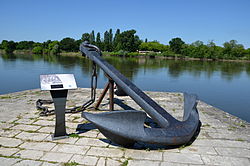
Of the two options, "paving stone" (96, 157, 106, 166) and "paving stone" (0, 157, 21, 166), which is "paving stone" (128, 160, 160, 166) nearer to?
"paving stone" (96, 157, 106, 166)

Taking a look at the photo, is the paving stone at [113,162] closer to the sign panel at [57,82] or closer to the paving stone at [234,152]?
the sign panel at [57,82]

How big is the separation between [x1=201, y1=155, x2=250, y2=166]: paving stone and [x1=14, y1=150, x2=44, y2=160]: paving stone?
216 cm

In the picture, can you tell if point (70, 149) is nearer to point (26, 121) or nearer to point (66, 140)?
point (66, 140)

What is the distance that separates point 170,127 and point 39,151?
1806 millimetres

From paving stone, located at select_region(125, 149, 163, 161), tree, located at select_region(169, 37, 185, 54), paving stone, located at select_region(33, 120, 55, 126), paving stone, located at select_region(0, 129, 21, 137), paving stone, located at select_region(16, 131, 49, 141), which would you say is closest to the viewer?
paving stone, located at select_region(125, 149, 163, 161)

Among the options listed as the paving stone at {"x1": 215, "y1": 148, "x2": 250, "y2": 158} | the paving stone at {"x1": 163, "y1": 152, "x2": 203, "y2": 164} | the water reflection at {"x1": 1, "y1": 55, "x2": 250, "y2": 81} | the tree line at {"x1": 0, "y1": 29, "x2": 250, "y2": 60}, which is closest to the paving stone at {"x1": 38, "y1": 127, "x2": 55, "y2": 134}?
the paving stone at {"x1": 163, "y1": 152, "x2": 203, "y2": 164}

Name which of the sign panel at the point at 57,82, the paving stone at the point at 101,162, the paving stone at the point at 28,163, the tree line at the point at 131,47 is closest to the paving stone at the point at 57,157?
the paving stone at the point at 28,163

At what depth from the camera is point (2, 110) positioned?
15.4ft

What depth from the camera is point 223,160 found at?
8.87 ft

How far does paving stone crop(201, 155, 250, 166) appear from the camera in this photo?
8.63 ft

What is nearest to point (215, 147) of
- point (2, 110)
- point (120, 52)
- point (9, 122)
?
point (9, 122)

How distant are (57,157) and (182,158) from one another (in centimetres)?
163

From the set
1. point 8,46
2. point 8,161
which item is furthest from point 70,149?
point 8,46

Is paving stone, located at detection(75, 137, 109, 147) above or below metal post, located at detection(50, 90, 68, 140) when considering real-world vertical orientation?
below
